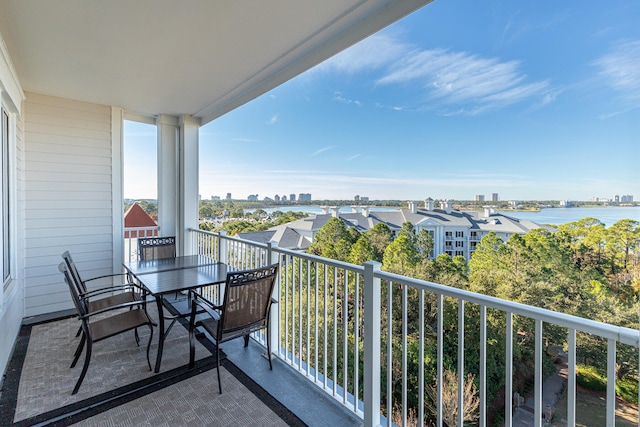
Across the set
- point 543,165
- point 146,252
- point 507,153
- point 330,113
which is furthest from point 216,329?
point 330,113

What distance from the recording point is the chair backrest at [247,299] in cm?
226

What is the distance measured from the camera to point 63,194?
13.2 ft

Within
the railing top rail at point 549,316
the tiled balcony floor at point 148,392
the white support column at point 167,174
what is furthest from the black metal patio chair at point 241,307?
the white support column at point 167,174

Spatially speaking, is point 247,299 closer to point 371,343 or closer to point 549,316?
point 371,343

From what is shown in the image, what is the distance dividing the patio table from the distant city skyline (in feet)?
6.09

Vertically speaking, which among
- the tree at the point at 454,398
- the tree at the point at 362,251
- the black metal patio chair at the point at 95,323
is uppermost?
the tree at the point at 362,251

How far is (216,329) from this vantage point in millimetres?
2416

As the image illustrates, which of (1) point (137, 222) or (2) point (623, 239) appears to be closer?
(2) point (623, 239)

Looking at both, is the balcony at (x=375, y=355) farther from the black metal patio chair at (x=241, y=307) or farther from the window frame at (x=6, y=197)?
the window frame at (x=6, y=197)

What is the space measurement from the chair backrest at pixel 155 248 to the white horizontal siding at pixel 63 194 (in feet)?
2.62

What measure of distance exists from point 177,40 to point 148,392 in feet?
9.83

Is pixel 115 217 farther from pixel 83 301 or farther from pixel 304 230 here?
pixel 304 230

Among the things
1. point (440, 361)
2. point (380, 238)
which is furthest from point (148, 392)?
point (380, 238)

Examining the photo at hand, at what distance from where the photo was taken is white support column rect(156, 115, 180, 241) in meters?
4.80
